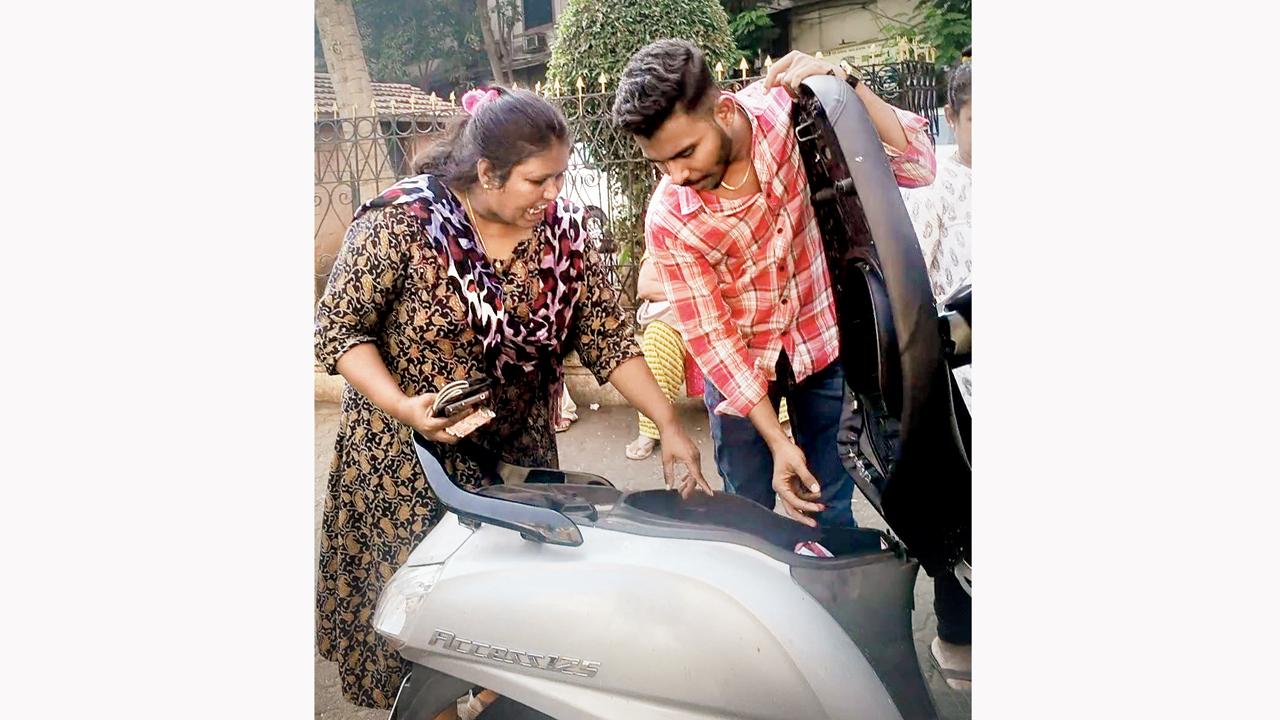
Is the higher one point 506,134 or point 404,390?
point 506,134

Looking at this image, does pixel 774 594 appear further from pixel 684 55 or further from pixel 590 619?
pixel 684 55

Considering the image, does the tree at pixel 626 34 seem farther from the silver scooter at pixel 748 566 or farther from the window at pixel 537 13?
the silver scooter at pixel 748 566

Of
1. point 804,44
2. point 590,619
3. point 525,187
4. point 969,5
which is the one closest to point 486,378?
point 525,187

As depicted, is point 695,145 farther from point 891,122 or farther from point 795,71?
point 891,122

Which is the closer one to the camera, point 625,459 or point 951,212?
point 951,212

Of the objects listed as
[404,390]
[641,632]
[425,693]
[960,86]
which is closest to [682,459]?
[641,632]

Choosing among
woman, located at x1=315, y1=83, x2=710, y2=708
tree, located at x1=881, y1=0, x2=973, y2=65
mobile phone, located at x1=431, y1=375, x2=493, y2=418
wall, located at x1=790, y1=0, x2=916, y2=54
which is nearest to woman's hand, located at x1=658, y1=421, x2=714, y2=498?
woman, located at x1=315, y1=83, x2=710, y2=708

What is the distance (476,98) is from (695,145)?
48 cm

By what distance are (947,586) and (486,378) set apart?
Result: 109 centimetres

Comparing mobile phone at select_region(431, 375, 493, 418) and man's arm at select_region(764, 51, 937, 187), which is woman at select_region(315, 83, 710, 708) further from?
man's arm at select_region(764, 51, 937, 187)

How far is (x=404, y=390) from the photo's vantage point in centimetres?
215

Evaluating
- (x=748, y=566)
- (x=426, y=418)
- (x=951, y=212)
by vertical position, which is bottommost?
(x=748, y=566)

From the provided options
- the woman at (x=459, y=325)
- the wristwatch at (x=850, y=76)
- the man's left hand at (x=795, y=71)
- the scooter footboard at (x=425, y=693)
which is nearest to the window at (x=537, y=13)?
the woman at (x=459, y=325)

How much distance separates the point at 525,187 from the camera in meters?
2.08
